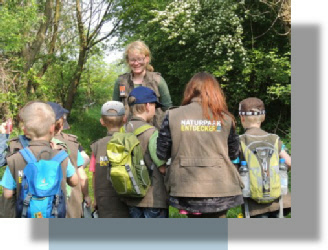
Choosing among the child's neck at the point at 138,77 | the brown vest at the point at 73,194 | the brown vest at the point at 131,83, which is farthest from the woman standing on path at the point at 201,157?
the child's neck at the point at 138,77

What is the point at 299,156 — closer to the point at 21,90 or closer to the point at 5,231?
the point at 5,231

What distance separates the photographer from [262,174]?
298 cm

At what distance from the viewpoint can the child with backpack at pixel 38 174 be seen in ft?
7.96

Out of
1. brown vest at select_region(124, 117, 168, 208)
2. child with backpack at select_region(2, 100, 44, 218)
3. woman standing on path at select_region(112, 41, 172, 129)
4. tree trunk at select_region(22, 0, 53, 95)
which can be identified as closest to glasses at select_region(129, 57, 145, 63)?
woman standing on path at select_region(112, 41, 172, 129)

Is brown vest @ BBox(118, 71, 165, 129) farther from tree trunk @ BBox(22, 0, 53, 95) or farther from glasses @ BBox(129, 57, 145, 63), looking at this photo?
tree trunk @ BBox(22, 0, 53, 95)

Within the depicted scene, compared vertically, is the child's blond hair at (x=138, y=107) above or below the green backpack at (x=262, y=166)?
above

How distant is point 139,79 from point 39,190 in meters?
1.52

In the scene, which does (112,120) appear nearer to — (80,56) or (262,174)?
(262,174)

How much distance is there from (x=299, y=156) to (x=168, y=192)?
93 centimetres

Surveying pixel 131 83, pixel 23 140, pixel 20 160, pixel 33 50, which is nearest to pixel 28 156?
pixel 20 160

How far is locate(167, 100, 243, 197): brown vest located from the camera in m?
2.55

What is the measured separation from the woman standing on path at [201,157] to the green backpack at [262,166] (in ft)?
1.28

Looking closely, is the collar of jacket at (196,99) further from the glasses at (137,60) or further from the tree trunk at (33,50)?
the tree trunk at (33,50)

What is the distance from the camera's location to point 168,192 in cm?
275
